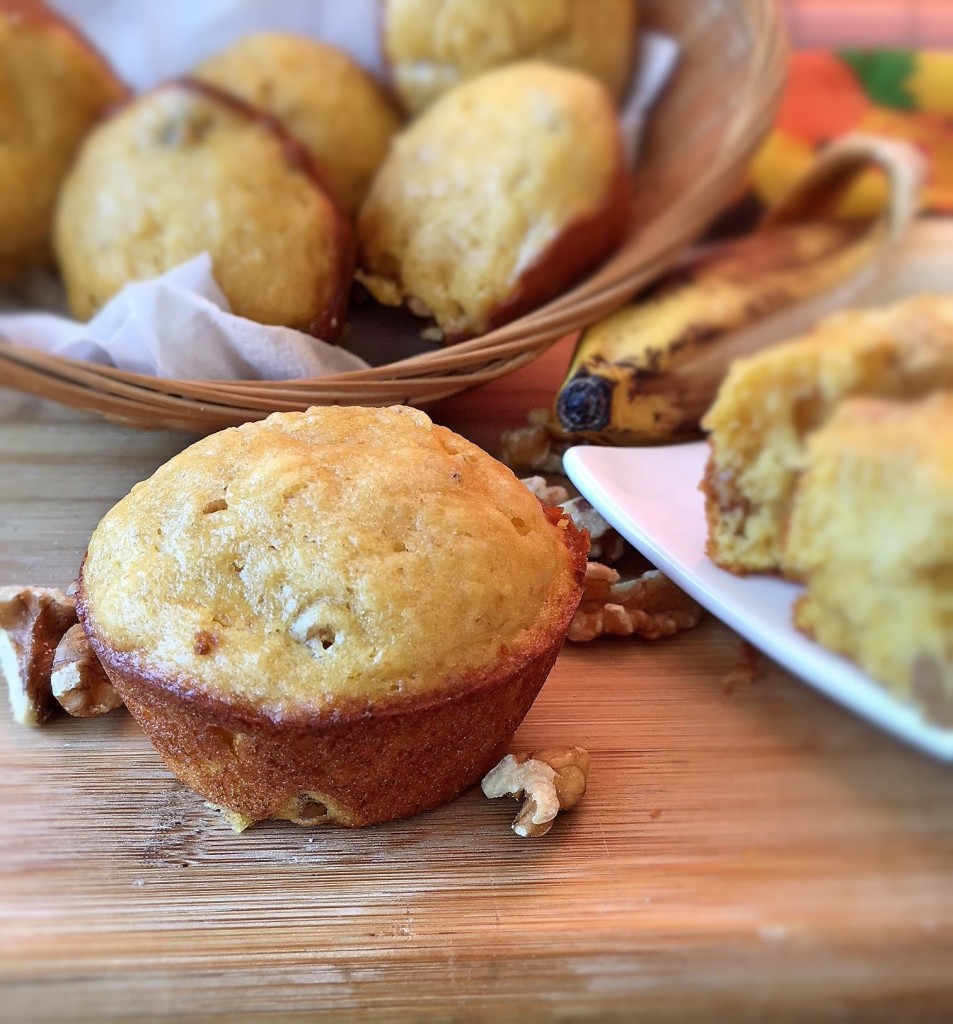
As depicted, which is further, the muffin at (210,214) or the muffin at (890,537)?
the muffin at (210,214)

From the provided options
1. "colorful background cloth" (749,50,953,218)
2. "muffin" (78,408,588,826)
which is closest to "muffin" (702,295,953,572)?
"muffin" (78,408,588,826)

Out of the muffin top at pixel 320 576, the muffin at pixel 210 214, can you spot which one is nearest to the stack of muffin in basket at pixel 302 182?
the muffin at pixel 210 214

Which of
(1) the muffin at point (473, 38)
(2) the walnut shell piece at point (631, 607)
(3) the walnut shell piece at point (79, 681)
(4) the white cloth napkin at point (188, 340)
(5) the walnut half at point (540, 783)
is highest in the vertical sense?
(1) the muffin at point (473, 38)

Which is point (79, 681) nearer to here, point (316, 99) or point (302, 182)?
point (302, 182)

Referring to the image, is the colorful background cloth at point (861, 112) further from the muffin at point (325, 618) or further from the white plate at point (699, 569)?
the muffin at point (325, 618)

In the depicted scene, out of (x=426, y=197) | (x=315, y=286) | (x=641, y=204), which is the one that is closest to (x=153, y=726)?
(x=315, y=286)

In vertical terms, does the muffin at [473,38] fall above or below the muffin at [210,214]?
above

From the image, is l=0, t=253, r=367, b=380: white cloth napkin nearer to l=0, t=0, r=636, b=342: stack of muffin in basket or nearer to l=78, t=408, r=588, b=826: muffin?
l=0, t=0, r=636, b=342: stack of muffin in basket
